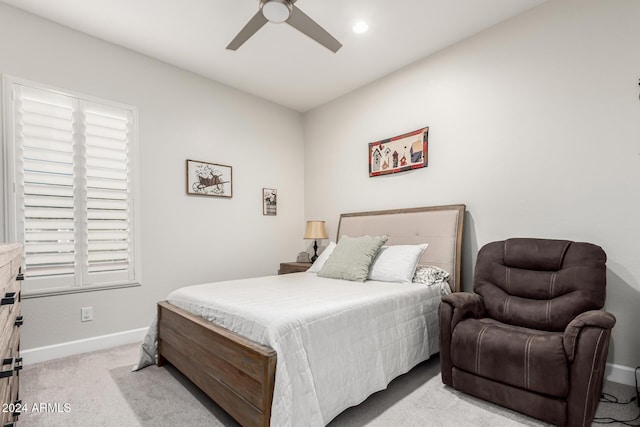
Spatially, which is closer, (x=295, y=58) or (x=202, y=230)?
(x=295, y=58)

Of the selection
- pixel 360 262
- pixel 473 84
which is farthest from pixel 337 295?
pixel 473 84

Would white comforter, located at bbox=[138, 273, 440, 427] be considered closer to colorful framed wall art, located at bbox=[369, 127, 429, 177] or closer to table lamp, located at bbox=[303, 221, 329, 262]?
colorful framed wall art, located at bbox=[369, 127, 429, 177]

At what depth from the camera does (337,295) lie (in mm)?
2197

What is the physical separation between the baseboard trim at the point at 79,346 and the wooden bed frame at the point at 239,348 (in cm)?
84

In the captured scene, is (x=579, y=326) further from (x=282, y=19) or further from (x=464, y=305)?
(x=282, y=19)

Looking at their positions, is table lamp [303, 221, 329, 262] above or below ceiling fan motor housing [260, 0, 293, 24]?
below

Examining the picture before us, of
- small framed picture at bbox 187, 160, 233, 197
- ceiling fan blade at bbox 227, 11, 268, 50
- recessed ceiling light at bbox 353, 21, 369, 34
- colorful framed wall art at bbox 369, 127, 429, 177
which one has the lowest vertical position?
small framed picture at bbox 187, 160, 233, 197

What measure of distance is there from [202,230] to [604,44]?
4.00 metres

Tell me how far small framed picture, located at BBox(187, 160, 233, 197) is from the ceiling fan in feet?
5.36

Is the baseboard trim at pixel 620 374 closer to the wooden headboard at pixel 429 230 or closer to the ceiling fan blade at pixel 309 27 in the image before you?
the wooden headboard at pixel 429 230

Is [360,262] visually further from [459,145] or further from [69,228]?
[69,228]

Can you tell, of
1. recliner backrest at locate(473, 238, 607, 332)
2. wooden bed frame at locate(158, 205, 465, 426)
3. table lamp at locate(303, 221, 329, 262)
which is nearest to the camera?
wooden bed frame at locate(158, 205, 465, 426)

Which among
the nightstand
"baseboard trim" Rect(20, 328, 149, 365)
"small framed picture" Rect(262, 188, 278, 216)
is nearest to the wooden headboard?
the nightstand

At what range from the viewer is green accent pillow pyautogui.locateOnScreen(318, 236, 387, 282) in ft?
9.32
